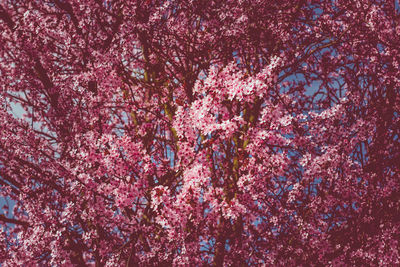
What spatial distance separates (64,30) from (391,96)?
29.6 ft

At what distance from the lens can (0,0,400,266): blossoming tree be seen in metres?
6.28

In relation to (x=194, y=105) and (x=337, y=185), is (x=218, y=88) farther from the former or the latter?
(x=337, y=185)

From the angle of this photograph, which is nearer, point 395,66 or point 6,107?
point 6,107

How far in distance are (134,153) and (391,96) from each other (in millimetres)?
7244

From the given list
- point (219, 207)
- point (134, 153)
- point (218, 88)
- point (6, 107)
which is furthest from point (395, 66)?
point (6, 107)

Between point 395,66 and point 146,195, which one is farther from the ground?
point 395,66

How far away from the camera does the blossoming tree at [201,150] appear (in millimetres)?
6281

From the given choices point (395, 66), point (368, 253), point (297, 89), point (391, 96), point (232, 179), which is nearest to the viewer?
point (368, 253)

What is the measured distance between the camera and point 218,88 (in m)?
6.18

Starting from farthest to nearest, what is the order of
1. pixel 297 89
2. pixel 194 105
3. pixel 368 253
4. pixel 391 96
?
pixel 297 89, pixel 391 96, pixel 368 253, pixel 194 105

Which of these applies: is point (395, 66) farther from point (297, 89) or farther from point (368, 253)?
point (368, 253)

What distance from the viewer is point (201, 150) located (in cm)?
635

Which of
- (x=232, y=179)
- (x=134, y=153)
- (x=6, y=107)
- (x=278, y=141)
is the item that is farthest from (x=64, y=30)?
(x=278, y=141)

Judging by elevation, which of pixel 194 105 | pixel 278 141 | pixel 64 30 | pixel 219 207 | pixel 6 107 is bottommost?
pixel 219 207
